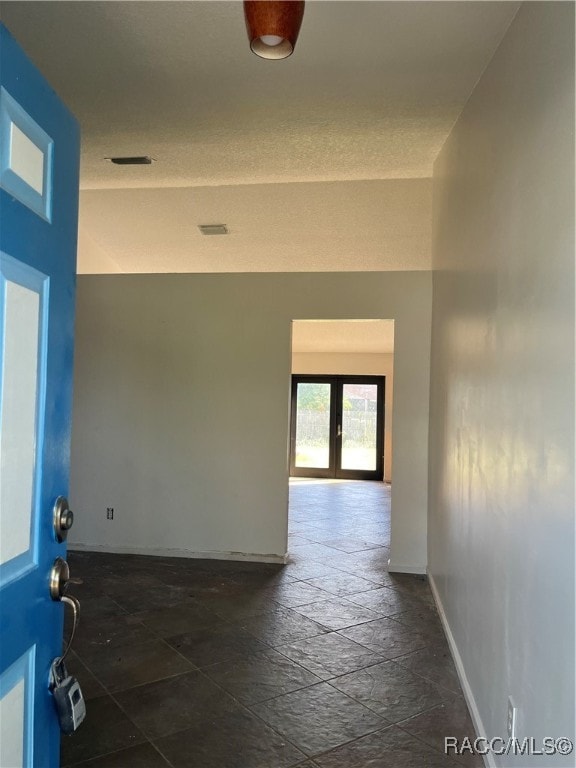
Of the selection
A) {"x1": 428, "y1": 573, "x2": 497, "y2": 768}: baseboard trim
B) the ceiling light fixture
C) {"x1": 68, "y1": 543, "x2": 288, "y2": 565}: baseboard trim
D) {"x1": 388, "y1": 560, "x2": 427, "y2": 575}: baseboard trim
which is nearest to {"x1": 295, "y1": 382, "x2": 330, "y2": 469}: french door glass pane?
{"x1": 68, "y1": 543, "x2": 288, "y2": 565}: baseboard trim

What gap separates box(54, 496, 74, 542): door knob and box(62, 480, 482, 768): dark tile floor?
1.30 m

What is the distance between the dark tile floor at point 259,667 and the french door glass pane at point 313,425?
578cm

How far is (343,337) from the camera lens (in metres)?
8.77

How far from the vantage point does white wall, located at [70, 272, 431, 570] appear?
4559 millimetres

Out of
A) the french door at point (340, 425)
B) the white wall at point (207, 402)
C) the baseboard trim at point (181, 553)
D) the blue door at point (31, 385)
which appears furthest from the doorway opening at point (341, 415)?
the blue door at point (31, 385)

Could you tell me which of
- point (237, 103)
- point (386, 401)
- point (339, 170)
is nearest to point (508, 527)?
point (237, 103)

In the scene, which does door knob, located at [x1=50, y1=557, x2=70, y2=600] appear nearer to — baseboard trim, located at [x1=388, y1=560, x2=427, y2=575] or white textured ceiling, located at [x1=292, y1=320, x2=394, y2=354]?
baseboard trim, located at [x1=388, y1=560, x2=427, y2=575]

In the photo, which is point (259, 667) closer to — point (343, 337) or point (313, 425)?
point (343, 337)

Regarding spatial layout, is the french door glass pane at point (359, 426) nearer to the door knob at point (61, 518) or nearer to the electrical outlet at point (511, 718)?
the electrical outlet at point (511, 718)

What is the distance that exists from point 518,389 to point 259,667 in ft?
6.50

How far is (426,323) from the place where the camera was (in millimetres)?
4543

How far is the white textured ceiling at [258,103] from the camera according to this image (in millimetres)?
2365

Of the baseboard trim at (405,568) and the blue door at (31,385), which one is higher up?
the blue door at (31,385)

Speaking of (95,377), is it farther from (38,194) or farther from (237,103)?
(38,194)
